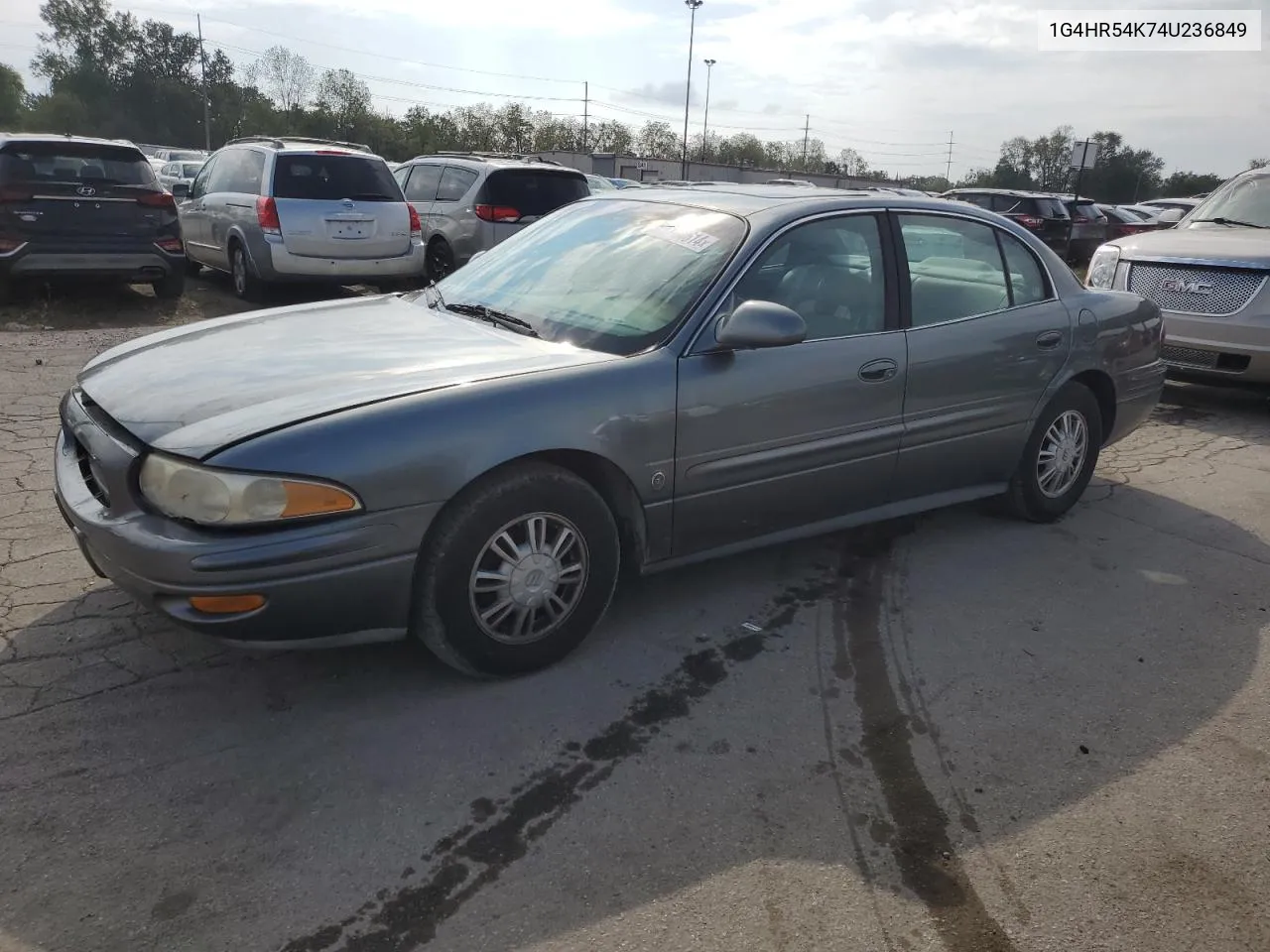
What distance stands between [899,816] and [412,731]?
145 cm

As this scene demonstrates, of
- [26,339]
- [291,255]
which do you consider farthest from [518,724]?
[291,255]

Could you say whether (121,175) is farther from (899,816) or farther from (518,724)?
(899,816)

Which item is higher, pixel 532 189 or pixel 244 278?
pixel 532 189

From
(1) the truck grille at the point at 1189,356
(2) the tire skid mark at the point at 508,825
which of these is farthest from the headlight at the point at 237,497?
(1) the truck grille at the point at 1189,356

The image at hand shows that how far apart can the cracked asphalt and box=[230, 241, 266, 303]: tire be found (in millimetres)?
6694

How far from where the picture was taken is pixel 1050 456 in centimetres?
492

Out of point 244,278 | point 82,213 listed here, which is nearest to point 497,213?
point 244,278

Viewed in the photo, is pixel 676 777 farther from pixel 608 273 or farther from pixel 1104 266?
pixel 1104 266

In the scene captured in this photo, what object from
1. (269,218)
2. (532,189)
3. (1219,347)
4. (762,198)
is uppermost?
(762,198)

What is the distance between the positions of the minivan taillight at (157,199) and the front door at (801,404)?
7.90 metres

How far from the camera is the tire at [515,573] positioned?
9.82 ft

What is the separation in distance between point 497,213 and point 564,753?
9251mm

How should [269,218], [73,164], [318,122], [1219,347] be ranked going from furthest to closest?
[318,122]
[269,218]
[73,164]
[1219,347]

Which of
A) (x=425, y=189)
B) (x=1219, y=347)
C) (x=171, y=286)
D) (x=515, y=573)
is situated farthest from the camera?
(x=425, y=189)
